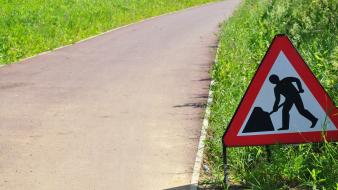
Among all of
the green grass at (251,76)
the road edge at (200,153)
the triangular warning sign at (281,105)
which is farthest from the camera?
the road edge at (200,153)

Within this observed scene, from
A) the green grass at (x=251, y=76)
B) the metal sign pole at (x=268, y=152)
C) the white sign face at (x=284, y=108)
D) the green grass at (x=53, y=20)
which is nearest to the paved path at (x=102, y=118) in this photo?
the green grass at (x=251, y=76)

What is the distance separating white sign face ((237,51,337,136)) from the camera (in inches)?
203

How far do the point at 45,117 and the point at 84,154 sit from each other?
90.5 inches

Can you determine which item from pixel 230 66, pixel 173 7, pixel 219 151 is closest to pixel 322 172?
pixel 219 151

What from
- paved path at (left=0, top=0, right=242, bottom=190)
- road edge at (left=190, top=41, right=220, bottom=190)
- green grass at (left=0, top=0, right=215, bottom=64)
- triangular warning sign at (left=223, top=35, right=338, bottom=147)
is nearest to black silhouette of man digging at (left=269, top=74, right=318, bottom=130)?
triangular warning sign at (left=223, top=35, right=338, bottom=147)

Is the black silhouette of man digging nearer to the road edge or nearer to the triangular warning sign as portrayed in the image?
the triangular warning sign

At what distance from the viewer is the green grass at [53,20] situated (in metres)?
17.4

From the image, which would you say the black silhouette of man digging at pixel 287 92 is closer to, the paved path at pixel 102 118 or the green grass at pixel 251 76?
the green grass at pixel 251 76

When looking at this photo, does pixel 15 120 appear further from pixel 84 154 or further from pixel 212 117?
pixel 212 117

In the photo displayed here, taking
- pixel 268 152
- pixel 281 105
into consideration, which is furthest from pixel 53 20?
pixel 281 105

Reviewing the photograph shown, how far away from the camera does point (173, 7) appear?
4022 cm

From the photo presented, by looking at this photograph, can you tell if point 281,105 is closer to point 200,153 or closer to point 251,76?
point 200,153

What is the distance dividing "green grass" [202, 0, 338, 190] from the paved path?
1.40 ft

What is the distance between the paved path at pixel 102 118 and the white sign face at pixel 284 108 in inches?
53.6
